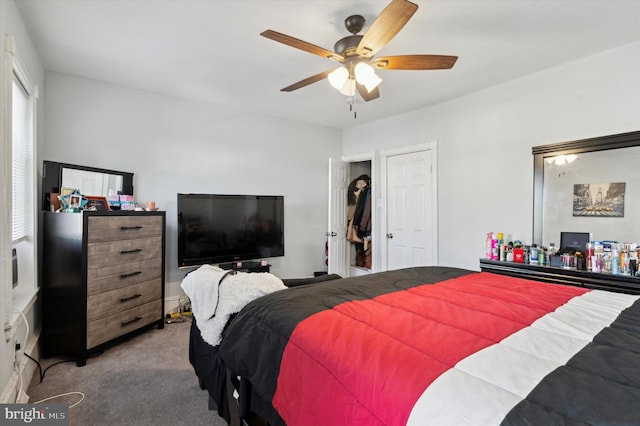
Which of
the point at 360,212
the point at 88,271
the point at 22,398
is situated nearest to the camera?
the point at 22,398

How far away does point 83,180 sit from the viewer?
289 centimetres

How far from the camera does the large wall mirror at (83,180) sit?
8.68 feet

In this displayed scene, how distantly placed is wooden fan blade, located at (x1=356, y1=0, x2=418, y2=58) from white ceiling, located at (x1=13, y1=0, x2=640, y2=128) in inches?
12.2

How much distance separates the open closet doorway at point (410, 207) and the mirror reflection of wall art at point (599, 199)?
135 cm

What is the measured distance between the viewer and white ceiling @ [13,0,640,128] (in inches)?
79.2

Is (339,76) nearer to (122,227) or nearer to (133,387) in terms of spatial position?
(122,227)

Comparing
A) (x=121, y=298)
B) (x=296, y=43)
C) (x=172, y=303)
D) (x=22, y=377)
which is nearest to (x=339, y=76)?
(x=296, y=43)

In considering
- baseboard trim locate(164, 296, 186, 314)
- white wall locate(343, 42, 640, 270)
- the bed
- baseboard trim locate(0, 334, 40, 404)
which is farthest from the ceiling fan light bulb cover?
baseboard trim locate(164, 296, 186, 314)

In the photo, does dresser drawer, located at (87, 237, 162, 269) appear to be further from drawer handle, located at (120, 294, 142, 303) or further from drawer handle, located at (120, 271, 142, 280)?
drawer handle, located at (120, 294, 142, 303)

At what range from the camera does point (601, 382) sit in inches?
30.0

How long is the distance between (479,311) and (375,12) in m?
1.86

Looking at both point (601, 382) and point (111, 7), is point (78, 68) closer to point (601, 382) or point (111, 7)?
point (111, 7)

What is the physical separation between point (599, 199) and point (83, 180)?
4.44 m

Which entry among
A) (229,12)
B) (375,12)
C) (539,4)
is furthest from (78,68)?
(539,4)
